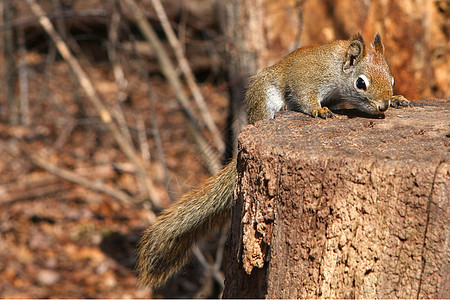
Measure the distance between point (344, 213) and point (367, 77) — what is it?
1.00 m

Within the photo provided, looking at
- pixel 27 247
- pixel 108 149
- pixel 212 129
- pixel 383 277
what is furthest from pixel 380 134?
pixel 108 149

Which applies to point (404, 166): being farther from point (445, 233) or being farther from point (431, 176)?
point (445, 233)

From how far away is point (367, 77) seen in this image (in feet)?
8.64

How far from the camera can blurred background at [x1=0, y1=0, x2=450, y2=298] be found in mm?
4562

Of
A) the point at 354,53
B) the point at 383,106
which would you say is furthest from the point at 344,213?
the point at 354,53

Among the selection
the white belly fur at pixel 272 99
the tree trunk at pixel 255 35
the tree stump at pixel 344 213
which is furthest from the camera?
the tree trunk at pixel 255 35

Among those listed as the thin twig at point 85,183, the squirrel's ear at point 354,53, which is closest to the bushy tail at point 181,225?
the squirrel's ear at point 354,53

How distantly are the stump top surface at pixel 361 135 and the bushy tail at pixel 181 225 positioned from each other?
38 centimetres

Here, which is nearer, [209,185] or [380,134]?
[380,134]

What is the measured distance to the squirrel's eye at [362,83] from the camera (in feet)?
8.58

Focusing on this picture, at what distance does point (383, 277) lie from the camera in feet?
6.01

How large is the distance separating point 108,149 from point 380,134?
17.2 ft

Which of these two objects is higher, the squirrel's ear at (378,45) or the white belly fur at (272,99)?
the squirrel's ear at (378,45)

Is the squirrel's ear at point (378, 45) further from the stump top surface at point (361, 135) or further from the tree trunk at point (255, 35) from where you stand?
the tree trunk at point (255, 35)
